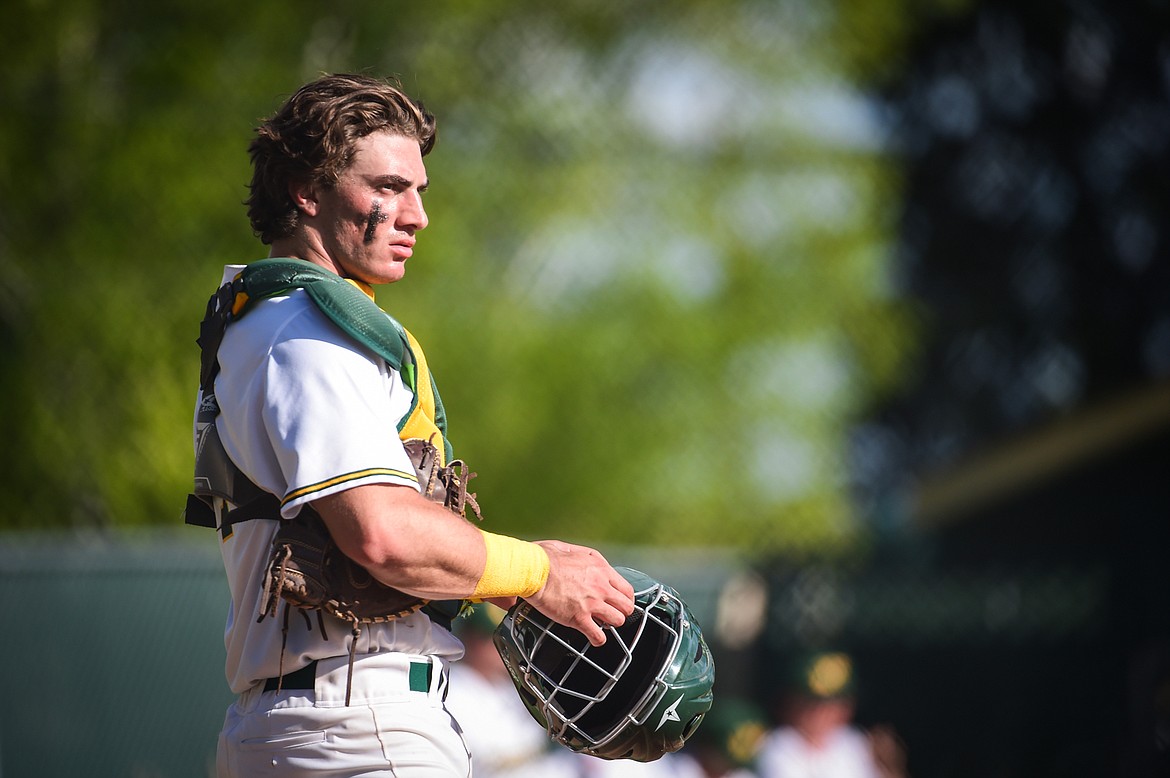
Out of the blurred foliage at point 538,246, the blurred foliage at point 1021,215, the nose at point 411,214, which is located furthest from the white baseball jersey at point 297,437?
the blurred foliage at point 1021,215

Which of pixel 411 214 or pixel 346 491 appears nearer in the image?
pixel 346 491

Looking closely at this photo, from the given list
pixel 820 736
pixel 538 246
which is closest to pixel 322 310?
pixel 820 736

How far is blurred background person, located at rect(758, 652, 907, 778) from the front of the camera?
7.76 meters

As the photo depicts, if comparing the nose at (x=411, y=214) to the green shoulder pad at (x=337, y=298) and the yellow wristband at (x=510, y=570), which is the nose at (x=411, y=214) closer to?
the green shoulder pad at (x=337, y=298)

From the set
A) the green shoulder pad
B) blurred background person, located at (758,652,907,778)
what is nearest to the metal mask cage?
Result: the green shoulder pad

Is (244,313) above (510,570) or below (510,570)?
above

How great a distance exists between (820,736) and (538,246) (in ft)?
28.6

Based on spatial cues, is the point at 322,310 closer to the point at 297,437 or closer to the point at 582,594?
the point at 297,437

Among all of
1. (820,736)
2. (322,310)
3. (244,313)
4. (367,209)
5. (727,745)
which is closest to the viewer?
(322,310)

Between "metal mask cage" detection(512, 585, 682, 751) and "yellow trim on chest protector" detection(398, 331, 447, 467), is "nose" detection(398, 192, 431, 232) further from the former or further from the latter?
"metal mask cage" detection(512, 585, 682, 751)

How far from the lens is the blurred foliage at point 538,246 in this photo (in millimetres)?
12992

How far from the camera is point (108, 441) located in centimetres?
1267

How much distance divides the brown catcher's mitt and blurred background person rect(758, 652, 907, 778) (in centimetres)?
594

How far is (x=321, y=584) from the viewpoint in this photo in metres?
2.15
